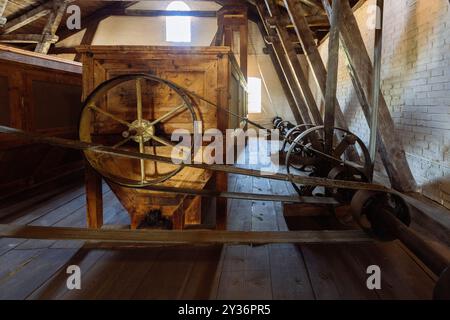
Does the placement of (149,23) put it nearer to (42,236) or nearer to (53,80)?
(53,80)

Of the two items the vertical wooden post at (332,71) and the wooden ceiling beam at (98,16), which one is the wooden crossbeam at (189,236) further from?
the wooden ceiling beam at (98,16)

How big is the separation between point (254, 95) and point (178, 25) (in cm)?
321

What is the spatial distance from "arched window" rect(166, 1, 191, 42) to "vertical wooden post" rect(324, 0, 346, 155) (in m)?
7.50

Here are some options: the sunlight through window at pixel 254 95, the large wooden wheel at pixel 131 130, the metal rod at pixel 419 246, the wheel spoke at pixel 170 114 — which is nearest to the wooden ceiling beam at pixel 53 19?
the sunlight through window at pixel 254 95

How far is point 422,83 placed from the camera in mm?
3352

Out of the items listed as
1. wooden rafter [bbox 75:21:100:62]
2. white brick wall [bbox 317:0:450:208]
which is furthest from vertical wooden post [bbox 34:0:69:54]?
white brick wall [bbox 317:0:450:208]

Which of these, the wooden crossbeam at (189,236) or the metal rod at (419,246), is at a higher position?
the metal rod at (419,246)

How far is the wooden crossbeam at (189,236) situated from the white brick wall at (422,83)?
6.68 ft

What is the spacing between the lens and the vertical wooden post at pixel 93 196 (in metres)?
2.12

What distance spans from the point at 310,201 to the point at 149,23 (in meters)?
9.29

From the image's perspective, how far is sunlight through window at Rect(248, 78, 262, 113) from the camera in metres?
9.70

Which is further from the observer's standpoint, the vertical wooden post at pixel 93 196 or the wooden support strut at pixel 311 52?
the wooden support strut at pixel 311 52

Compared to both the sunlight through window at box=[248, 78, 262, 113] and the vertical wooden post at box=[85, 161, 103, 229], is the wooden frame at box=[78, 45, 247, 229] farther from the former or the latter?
the sunlight through window at box=[248, 78, 262, 113]

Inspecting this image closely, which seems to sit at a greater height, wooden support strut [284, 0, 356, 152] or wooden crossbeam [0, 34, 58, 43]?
wooden crossbeam [0, 34, 58, 43]
